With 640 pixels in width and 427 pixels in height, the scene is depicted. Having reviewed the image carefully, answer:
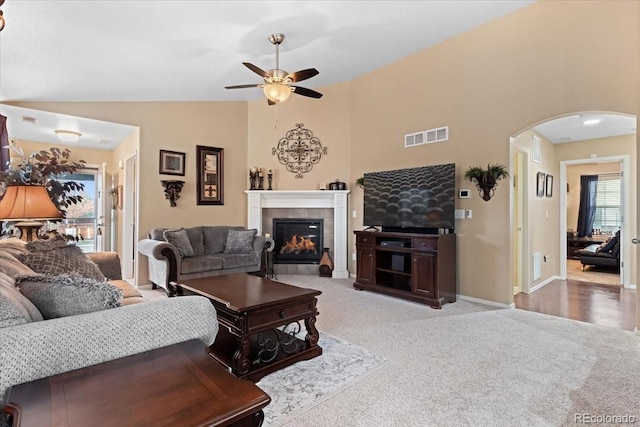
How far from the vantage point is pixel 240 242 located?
5.31 meters

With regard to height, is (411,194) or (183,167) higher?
(183,167)

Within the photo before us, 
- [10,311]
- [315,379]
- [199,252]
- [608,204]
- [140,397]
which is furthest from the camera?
[608,204]

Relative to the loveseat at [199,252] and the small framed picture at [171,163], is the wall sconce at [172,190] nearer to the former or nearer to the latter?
the small framed picture at [171,163]

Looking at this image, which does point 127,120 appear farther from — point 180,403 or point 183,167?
point 180,403

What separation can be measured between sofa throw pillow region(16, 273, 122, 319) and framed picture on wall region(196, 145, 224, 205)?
4.35 m

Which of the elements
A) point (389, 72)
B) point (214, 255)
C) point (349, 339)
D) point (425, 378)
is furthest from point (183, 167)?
point (425, 378)

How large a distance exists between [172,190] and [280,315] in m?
3.74

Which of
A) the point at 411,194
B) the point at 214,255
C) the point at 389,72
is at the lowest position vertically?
the point at 214,255

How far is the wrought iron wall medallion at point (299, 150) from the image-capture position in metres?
6.10

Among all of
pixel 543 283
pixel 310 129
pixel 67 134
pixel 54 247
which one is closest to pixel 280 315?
pixel 54 247

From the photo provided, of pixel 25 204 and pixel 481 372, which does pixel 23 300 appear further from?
pixel 481 372

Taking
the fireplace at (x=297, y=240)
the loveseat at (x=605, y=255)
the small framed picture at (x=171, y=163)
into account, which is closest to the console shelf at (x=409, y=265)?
the fireplace at (x=297, y=240)

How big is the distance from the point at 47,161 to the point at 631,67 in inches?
218

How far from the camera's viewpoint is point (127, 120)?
5.11 metres
